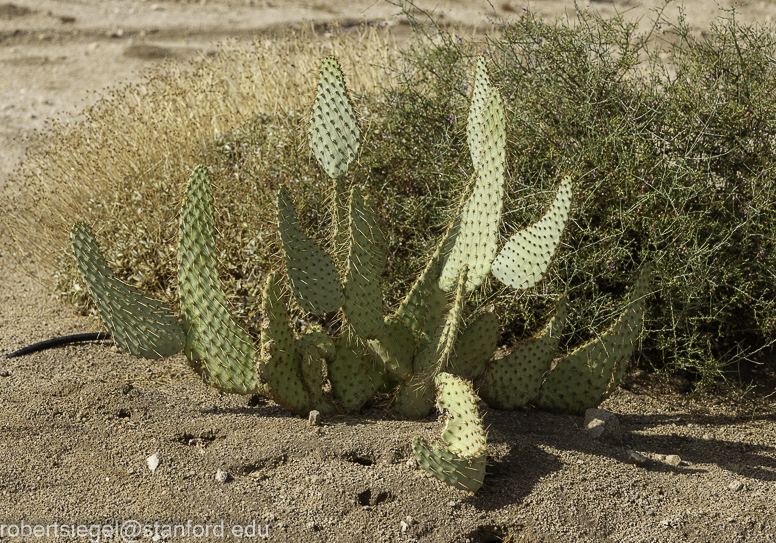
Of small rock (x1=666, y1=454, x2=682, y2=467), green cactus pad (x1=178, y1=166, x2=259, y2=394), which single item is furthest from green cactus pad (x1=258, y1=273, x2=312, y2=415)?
small rock (x1=666, y1=454, x2=682, y2=467)

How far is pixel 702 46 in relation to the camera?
172 inches

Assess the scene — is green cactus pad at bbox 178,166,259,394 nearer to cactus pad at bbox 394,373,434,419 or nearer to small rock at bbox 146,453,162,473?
small rock at bbox 146,453,162,473

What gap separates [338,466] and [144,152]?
317cm

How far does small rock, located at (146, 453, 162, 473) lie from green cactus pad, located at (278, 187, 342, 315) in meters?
0.84

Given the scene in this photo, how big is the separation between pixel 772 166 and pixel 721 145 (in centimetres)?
29

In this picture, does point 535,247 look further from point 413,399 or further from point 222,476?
point 222,476

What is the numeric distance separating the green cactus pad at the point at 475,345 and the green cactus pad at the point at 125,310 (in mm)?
1225

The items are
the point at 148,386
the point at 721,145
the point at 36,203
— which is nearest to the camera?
the point at 148,386

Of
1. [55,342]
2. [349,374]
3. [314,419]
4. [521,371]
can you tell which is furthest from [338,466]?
[55,342]

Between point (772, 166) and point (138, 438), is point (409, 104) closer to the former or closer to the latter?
point (772, 166)

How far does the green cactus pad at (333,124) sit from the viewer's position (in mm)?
3156

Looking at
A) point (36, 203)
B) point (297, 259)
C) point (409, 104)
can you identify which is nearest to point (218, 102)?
point (36, 203)

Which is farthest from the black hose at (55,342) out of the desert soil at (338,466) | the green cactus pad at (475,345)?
the green cactus pad at (475,345)

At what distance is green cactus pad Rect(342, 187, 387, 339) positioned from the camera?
310 centimetres
